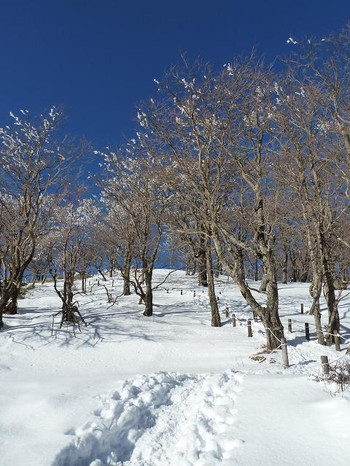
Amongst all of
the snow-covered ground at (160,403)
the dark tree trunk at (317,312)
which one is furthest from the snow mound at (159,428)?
the dark tree trunk at (317,312)

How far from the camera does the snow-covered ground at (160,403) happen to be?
4762 millimetres

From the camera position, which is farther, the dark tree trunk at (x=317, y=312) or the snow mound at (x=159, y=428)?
the dark tree trunk at (x=317, y=312)

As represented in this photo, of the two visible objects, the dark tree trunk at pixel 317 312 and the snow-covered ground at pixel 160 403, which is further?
the dark tree trunk at pixel 317 312

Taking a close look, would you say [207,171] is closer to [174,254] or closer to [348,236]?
[348,236]

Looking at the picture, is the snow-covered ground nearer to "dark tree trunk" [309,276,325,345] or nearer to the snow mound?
the snow mound

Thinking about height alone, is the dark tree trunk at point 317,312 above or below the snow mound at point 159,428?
above

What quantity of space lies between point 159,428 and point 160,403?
3.40 feet

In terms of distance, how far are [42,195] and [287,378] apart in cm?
1157

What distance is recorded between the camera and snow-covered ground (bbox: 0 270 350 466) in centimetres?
476

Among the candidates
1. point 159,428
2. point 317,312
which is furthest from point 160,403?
point 317,312

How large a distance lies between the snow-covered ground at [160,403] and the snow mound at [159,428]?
2 cm

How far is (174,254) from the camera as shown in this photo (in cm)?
4784

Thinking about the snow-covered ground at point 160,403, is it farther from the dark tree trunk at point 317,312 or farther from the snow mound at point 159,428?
the dark tree trunk at point 317,312

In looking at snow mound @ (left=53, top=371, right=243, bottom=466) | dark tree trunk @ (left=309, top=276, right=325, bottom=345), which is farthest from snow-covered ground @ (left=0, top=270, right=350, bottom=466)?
dark tree trunk @ (left=309, top=276, right=325, bottom=345)
